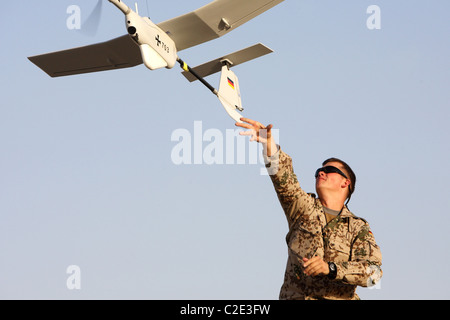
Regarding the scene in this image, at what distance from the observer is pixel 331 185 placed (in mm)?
6207

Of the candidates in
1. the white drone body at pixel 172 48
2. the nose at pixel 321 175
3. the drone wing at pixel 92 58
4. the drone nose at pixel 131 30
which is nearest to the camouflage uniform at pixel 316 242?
the nose at pixel 321 175

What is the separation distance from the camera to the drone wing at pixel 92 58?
48.4 ft

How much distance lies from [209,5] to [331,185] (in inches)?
340

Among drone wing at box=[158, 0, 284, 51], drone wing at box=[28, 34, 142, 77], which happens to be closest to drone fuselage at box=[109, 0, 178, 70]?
drone wing at box=[158, 0, 284, 51]

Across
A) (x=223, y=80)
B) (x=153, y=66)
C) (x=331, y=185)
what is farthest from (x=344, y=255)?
(x=223, y=80)

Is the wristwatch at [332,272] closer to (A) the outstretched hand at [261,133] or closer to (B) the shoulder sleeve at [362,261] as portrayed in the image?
(B) the shoulder sleeve at [362,261]

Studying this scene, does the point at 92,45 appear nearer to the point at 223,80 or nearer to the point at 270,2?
the point at 223,80

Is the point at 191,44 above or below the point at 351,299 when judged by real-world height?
above

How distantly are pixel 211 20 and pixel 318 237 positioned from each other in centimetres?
935

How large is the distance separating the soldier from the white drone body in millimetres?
6546

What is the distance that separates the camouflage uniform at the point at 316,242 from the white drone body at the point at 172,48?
6.58 m

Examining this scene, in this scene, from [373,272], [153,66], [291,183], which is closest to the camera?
[373,272]

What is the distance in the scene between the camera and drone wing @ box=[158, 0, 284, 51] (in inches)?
536

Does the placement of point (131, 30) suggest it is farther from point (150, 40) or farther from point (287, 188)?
point (287, 188)
